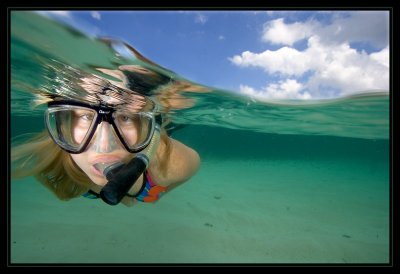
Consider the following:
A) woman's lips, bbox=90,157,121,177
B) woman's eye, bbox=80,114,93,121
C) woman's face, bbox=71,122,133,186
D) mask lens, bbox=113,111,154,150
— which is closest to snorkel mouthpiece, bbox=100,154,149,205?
woman's lips, bbox=90,157,121,177

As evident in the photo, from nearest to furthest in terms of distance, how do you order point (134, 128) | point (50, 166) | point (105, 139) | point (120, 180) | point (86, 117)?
point (120, 180) < point (105, 139) < point (86, 117) < point (134, 128) < point (50, 166)

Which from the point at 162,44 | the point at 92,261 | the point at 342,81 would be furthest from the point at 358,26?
the point at 92,261

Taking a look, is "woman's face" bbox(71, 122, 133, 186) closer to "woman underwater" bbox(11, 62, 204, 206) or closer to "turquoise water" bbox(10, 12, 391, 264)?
"woman underwater" bbox(11, 62, 204, 206)

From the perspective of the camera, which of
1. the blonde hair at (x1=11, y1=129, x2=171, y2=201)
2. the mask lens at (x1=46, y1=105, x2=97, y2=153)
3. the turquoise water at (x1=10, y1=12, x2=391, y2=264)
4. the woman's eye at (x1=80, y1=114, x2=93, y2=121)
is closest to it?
the mask lens at (x1=46, y1=105, x2=97, y2=153)

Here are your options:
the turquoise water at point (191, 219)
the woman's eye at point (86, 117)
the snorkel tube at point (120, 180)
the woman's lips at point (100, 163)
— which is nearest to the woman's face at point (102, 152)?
the woman's lips at point (100, 163)

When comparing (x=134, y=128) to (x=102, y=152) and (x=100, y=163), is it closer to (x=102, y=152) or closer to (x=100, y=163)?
(x=102, y=152)

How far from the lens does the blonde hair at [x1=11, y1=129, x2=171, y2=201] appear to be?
5336mm

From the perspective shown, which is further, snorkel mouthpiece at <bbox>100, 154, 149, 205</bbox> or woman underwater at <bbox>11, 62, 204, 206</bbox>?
woman underwater at <bbox>11, 62, 204, 206</bbox>

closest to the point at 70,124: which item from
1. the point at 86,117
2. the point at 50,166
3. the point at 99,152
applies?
the point at 86,117

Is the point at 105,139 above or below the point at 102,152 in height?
above

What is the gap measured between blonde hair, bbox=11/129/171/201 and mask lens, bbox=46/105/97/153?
0.75 meters

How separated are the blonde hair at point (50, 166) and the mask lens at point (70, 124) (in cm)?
75

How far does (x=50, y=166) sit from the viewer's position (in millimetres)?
5840

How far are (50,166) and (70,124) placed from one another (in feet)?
4.80
